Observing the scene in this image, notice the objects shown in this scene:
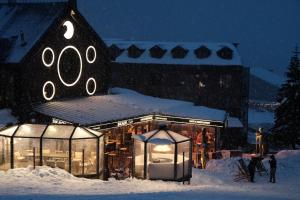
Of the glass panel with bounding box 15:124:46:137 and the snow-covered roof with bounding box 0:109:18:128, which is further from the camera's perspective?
the snow-covered roof with bounding box 0:109:18:128

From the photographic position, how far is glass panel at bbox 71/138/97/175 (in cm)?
2103

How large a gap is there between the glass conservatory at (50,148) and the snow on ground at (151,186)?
1472mm

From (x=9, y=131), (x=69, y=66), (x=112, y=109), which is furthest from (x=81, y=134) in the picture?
(x=69, y=66)

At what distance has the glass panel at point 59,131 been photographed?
69.0ft

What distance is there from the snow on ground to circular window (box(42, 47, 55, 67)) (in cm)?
1030

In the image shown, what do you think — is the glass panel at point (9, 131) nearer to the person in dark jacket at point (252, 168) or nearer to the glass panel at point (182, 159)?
the glass panel at point (182, 159)

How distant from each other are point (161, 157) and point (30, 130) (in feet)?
20.0

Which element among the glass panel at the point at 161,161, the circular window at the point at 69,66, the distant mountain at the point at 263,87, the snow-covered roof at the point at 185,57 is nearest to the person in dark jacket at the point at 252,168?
the glass panel at the point at 161,161

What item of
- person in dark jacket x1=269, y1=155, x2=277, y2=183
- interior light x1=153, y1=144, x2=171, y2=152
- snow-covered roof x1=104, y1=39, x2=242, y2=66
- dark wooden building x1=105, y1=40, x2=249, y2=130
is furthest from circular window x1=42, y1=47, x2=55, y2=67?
snow-covered roof x1=104, y1=39, x2=242, y2=66

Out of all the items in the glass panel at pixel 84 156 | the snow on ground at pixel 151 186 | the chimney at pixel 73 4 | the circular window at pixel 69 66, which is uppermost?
the chimney at pixel 73 4

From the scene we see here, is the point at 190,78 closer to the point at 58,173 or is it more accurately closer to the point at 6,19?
the point at 6,19

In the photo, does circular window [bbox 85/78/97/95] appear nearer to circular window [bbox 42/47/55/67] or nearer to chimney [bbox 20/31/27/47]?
circular window [bbox 42/47/55/67]

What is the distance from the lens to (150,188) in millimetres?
18344

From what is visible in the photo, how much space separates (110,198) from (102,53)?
21335mm
